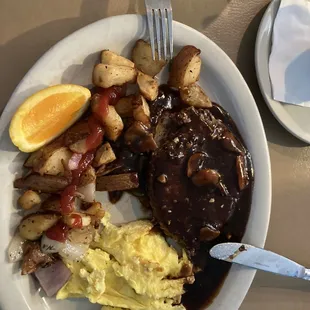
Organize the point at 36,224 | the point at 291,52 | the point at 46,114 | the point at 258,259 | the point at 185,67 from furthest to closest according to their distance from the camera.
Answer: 1. the point at 291,52
2. the point at 258,259
3. the point at 185,67
4. the point at 36,224
5. the point at 46,114

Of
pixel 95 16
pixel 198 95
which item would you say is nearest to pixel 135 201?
pixel 198 95

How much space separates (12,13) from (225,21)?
52.2 inches

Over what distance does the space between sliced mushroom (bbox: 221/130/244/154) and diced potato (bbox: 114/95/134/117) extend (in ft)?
1.85

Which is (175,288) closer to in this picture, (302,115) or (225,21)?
(302,115)

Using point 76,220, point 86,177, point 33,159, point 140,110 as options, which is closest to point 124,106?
point 140,110

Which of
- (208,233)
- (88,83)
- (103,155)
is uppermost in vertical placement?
(88,83)

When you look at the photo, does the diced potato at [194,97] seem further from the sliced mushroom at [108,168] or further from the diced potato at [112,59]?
the sliced mushroom at [108,168]

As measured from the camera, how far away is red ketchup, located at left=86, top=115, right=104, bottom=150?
9.18 feet

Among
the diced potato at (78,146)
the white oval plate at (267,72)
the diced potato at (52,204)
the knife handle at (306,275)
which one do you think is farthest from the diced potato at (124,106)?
the knife handle at (306,275)

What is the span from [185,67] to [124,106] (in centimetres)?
42

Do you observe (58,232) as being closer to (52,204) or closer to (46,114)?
(52,204)

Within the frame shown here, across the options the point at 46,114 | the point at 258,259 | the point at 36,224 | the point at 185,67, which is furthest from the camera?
the point at 258,259

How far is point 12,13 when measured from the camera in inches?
117

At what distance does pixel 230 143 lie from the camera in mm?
2951
